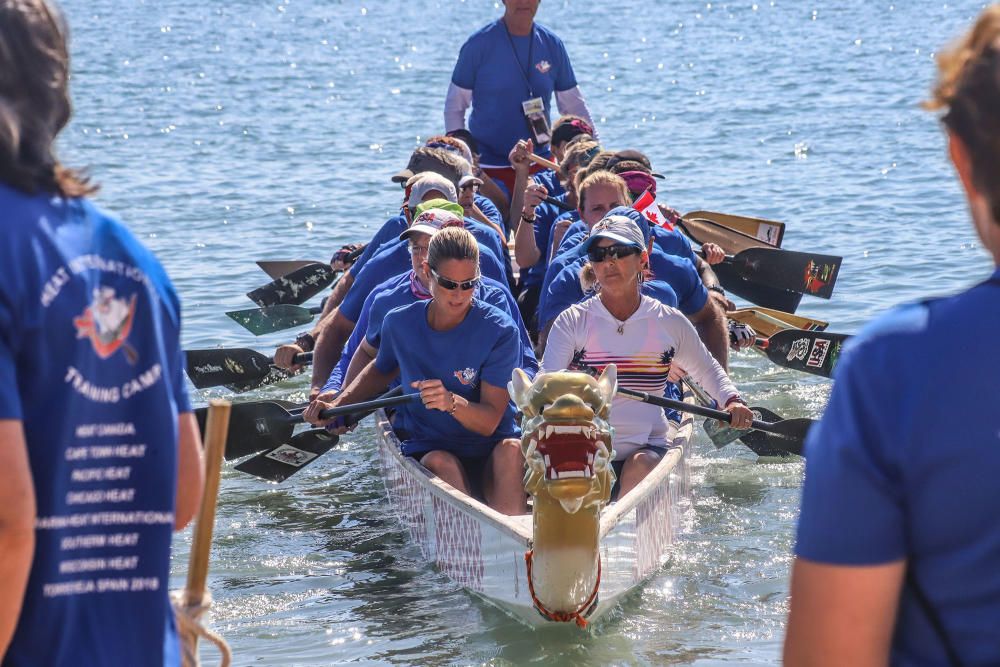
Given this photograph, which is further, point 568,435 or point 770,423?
point 770,423

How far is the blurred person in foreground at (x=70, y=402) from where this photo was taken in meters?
1.75

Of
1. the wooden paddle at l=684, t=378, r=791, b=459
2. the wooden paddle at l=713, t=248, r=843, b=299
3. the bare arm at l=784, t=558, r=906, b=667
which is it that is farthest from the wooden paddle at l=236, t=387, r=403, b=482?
the bare arm at l=784, t=558, r=906, b=667

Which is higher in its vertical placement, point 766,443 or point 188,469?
point 188,469

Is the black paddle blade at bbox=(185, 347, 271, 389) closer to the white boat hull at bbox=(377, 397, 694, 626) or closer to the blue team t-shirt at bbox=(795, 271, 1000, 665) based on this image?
the white boat hull at bbox=(377, 397, 694, 626)

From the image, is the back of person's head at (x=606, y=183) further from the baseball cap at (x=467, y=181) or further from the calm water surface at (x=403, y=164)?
the calm water surface at (x=403, y=164)

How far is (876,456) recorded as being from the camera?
57.7 inches

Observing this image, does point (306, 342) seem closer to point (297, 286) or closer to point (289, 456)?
point (289, 456)

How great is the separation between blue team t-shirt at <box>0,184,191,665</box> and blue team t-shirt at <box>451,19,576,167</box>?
8260mm

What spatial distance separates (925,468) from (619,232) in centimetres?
402

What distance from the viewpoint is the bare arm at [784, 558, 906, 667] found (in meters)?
1.49

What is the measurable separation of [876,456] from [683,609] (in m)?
4.31

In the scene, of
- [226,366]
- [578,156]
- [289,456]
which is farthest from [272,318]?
[289,456]

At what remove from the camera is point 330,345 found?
7.22 metres

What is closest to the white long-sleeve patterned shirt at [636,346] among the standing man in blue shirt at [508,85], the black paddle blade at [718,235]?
the black paddle blade at [718,235]
